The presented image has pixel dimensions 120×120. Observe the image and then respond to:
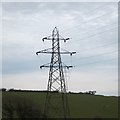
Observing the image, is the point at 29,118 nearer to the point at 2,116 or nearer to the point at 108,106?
the point at 2,116

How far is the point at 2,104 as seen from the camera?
36875 millimetres

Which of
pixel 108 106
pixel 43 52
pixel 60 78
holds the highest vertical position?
pixel 43 52

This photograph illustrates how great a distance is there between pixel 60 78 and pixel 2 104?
6.32 metres

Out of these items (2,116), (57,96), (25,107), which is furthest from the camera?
(57,96)

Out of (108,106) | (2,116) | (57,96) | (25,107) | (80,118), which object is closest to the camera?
(25,107)

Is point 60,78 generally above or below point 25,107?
above

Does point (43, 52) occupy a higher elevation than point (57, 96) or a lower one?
higher

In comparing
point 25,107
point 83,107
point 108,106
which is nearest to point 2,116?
point 25,107

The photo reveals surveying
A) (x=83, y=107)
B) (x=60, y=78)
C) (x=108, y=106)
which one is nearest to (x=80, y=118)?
(x=60, y=78)

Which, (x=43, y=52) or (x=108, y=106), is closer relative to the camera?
(x=43, y=52)

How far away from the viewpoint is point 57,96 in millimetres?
48844

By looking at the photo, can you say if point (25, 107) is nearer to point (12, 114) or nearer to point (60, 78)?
point (12, 114)

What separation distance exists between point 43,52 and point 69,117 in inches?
326

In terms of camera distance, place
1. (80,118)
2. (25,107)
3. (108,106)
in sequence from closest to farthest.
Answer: (25,107)
(80,118)
(108,106)
